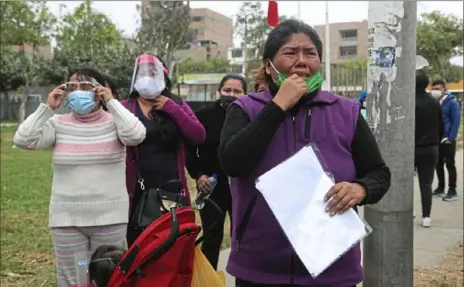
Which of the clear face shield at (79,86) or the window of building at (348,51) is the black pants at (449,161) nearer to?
the clear face shield at (79,86)

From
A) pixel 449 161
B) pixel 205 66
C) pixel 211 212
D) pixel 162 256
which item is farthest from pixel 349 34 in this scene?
pixel 162 256

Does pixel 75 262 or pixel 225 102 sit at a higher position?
pixel 225 102

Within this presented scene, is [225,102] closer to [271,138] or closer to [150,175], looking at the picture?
[150,175]

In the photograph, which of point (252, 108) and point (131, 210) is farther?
point (131, 210)

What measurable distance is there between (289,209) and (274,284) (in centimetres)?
30

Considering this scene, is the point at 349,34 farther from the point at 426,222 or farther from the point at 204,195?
the point at 204,195

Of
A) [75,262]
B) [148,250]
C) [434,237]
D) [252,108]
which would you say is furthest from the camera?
[434,237]

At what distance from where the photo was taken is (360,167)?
7.27 feet

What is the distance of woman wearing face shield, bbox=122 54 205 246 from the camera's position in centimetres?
354

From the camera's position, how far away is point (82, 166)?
324 cm

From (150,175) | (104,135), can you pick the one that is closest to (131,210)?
(150,175)

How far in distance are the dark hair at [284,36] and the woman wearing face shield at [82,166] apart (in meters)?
1.32

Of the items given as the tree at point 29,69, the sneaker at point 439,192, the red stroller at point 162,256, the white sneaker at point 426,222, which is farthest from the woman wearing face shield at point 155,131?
the tree at point 29,69

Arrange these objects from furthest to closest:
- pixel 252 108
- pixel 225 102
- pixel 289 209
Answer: pixel 225 102 < pixel 252 108 < pixel 289 209
